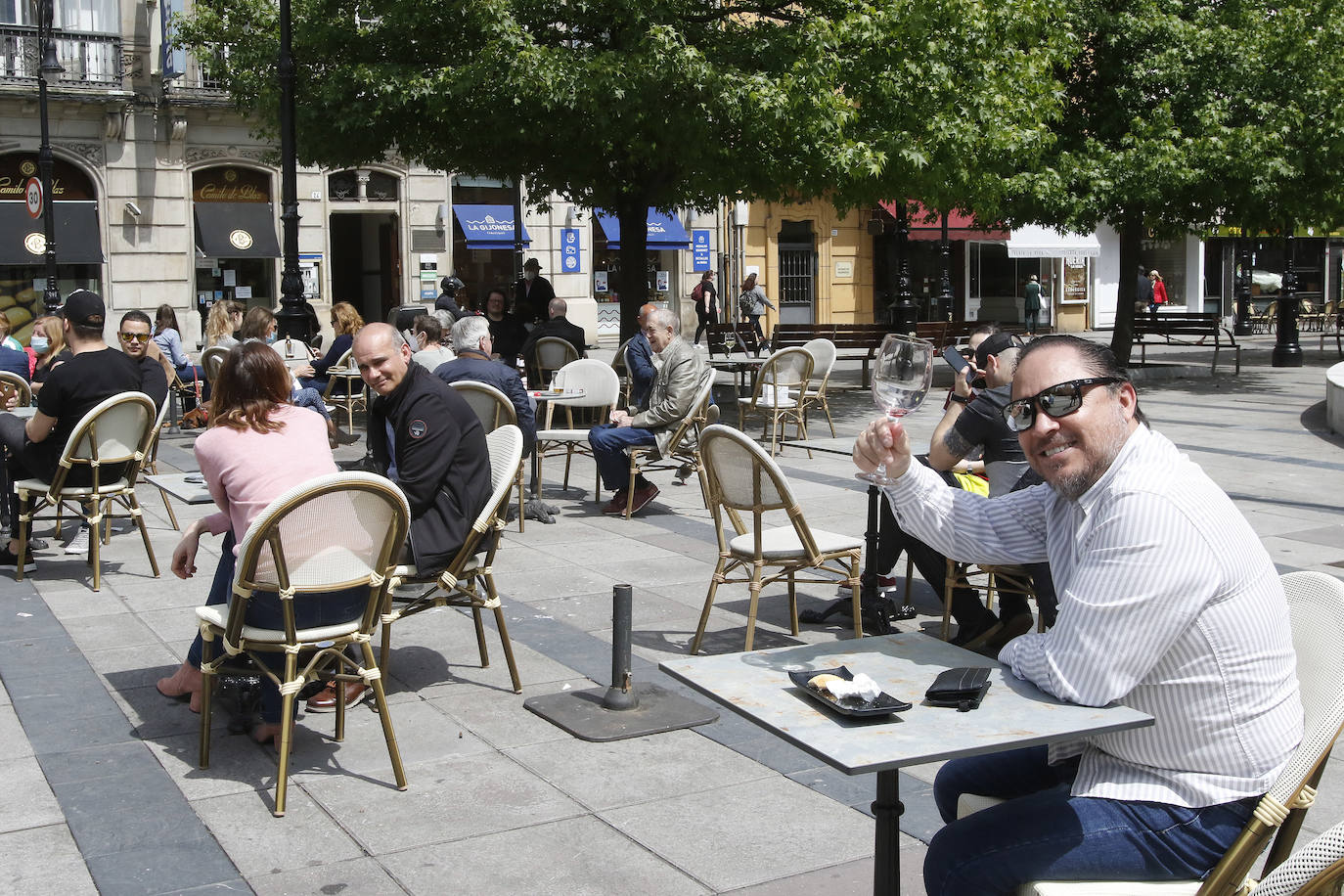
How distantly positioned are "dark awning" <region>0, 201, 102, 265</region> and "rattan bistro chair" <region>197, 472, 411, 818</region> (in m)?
23.5

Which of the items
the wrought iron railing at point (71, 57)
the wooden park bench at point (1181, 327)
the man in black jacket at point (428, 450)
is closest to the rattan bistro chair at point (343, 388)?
the man in black jacket at point (428, 450)

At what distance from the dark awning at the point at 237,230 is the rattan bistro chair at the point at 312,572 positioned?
24.0m

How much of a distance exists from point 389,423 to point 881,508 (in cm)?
267

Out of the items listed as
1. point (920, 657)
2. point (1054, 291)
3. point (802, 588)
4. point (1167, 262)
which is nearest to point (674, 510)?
point (802, 588)

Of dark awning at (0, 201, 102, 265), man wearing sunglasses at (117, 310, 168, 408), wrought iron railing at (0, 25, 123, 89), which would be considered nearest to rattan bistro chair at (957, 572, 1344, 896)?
man wearing sunglasses at (117, 310, 168, 408)

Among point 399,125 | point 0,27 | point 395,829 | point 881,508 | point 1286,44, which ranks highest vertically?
point 0,27

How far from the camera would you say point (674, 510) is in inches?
386

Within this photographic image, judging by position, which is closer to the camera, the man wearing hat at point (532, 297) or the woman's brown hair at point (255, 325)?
the woman's brown hair at point (255, 325)

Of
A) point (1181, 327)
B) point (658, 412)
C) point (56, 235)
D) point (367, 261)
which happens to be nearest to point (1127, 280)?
point (1181, 327)

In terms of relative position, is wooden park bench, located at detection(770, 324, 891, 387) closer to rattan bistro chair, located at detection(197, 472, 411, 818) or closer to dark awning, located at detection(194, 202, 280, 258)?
dark awning, located at detection(194, 202, 280, 258)

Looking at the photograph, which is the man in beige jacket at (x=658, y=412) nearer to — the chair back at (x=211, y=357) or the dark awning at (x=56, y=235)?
the chair back at (x=211, y=357)

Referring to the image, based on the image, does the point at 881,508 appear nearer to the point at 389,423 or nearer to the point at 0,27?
the point at 389,423

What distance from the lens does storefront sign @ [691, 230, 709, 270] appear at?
33.2m

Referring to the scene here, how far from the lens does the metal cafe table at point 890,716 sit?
2.46m
